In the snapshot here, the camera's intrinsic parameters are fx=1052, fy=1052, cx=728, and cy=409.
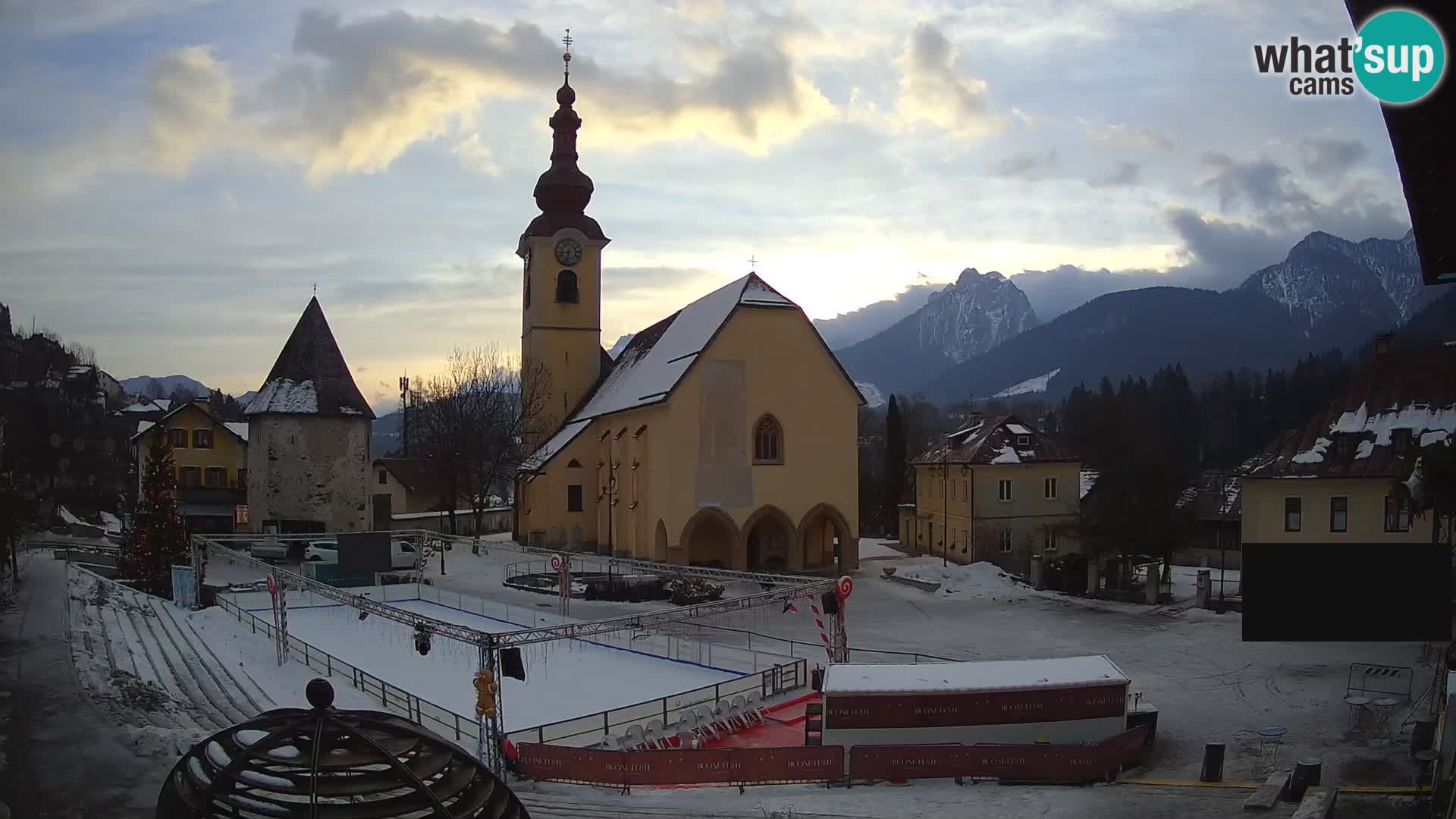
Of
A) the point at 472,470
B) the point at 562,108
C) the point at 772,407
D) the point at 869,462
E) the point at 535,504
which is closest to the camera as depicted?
the point at 772,407

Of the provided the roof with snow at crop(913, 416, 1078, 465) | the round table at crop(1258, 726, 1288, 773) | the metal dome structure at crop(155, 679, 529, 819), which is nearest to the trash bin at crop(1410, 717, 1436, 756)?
the round table at crop(1258, 726, 1288, 773)

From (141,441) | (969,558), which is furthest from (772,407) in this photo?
(141,441)

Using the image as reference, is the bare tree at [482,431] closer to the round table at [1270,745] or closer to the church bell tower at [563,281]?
the church bell tower at [563,281]

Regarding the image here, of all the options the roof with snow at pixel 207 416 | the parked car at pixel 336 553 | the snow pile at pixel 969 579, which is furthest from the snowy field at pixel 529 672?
the roof with snow at pixel 207 416

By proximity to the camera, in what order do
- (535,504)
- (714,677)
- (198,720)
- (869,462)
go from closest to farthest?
(198,720) < (714,677) < (535,504) < (869,462)

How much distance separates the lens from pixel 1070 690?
1662 centimetres

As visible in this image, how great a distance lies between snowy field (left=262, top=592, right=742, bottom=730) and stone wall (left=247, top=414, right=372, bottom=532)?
39.2 feet

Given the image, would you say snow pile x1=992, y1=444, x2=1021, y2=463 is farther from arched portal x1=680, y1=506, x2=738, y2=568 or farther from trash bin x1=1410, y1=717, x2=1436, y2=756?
trash bin x1=1410, y1=717, x2=1436, y2=756

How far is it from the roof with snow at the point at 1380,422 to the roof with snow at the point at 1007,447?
1222cm

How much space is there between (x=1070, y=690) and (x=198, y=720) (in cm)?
1363

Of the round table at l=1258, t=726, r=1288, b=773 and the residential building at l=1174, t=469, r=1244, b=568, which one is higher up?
the residential building at l=1174, t=469, r=1244, b=568

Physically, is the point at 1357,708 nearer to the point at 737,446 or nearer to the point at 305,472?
the point at 737,446

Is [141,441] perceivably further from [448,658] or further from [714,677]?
[714,677]

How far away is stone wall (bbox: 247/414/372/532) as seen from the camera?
40031 mm
